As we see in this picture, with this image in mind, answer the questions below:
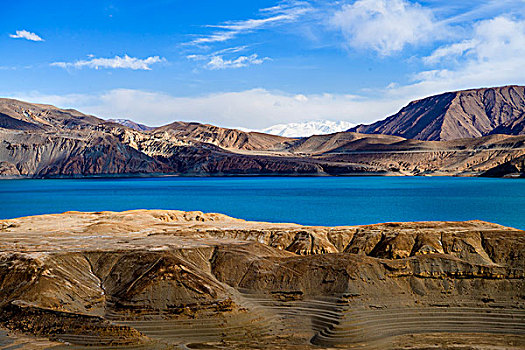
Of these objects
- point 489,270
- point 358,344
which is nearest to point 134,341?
point 358,344

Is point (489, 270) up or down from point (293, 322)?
up

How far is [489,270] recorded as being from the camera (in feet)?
82.4

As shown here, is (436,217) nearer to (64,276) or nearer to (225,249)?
(225,249)

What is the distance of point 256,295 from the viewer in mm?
24438

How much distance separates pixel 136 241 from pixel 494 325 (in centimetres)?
1974

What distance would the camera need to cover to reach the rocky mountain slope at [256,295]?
67.5ft

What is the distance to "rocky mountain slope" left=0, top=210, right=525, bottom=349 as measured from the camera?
810 inches

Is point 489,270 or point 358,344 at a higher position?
point 489,270

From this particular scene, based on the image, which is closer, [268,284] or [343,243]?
[268,284]

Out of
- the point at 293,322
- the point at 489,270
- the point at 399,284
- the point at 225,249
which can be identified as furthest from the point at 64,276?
the point at 489,270

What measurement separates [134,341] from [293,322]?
681 centimetres

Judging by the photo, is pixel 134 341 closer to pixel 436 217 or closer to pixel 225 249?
pixel 225 249

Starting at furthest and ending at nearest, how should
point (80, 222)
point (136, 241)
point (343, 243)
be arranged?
point (80, 222) → point (343, 243) → point (136, 241)

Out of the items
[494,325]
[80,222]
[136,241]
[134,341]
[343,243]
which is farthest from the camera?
[80,222]
